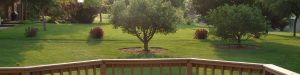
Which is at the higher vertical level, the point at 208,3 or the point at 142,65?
the point at 208,3

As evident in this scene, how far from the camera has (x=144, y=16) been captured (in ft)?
56.0

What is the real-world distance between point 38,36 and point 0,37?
1.90 metres

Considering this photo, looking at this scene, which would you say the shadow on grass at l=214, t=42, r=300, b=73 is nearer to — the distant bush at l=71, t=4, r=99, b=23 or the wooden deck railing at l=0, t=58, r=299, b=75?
the wooden deck railing at l=0, t=58, r=299, b=75

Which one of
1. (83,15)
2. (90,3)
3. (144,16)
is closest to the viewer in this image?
(144,16)

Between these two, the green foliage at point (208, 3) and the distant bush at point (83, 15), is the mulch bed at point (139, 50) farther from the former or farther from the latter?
the distant bush at point (83, 15)

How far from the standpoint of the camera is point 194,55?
17.5 m

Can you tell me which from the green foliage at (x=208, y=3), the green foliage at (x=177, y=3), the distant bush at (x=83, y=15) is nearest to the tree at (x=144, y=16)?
the green foliage at (x=208, y=3)

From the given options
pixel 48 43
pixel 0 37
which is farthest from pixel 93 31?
pixel 0 37

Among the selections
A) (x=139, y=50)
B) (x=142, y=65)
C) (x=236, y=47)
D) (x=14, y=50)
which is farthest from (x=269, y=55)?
(x=142, y=65)

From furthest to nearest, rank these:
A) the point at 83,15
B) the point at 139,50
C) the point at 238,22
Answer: the point at 83,15 → the point at 238,22 → the point at 139,50

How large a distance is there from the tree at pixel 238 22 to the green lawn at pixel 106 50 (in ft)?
3.07

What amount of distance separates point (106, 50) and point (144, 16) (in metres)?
2.45

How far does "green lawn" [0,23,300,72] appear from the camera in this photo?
1602 cm

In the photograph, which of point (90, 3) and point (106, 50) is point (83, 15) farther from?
point (106, 50)
